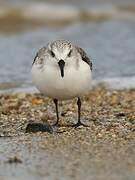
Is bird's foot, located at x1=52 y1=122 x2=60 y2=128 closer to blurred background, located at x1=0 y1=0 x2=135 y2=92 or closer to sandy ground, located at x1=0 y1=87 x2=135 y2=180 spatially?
sandy ground, located at x1=0 y1=87 x2=135 y2=180

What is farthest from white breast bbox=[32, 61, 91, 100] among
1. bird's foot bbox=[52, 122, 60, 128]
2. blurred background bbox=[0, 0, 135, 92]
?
blurred background bbox=[0, 0, 135, 92]

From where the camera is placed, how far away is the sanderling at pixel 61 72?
21.8 feet

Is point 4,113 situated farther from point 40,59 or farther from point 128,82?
point 128,82

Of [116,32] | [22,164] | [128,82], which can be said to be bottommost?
[22,164]

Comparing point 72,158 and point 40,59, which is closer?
point 72,158

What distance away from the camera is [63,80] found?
666cm

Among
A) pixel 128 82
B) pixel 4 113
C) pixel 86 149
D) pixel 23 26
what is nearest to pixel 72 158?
pixel 86 149

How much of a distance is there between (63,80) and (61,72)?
0.14 metres

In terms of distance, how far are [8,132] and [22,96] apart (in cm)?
258

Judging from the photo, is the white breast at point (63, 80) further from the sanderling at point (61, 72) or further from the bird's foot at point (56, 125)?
the bird's foot at point (56, 125)

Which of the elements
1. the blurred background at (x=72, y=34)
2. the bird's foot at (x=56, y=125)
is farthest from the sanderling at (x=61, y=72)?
the blurred background at (x=72, y=34)

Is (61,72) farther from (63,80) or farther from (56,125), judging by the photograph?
(56,125)

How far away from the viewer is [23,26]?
16.6 meters

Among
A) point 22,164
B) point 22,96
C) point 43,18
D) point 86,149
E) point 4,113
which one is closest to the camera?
point 22,164
